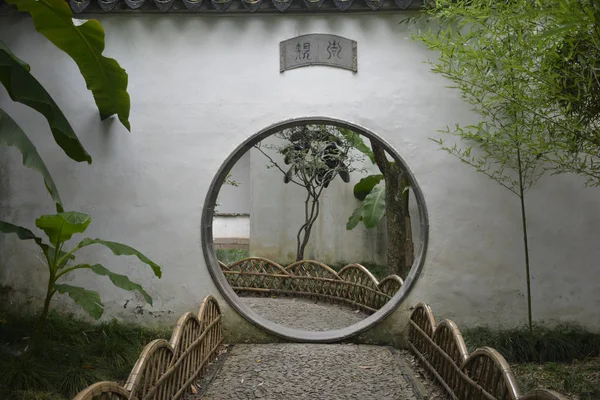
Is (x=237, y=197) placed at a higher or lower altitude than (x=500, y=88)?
lower

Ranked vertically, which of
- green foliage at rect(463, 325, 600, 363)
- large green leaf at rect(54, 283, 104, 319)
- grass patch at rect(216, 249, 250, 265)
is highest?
large green leaf at rect(54, 283, 104, 319)

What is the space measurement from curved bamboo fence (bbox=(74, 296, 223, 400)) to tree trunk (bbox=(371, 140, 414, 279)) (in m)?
2.82

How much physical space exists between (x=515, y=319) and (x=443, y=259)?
78 centimetres

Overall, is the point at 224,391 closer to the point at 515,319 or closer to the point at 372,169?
the point at 515,319

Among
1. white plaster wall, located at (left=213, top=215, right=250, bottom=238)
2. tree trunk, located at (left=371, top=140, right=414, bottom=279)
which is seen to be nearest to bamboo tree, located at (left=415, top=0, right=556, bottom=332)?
tree trunk, located at (left=371, top=140, right=414, bottom=279)

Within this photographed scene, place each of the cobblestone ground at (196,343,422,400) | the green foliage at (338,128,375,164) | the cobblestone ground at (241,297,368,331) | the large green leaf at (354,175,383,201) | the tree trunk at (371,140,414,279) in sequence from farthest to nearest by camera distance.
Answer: the large green leaf at (354,175,383,201) < the green foliage at (338,128,375,164) < the tree trunk at (371,140,414,279) < the cobblestone ground at (241,297,368,331) < the cobblestone ground at (196,343,422,400)

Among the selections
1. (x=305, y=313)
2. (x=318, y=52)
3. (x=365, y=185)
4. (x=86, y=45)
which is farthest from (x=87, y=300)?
(x=365, y=185)

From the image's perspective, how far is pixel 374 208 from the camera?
8.12 m

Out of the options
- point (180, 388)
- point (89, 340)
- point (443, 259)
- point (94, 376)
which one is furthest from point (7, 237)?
point (443, 259)

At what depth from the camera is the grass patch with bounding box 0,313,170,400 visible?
334 centimetres

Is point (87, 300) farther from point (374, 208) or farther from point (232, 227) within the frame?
point (232, 227)

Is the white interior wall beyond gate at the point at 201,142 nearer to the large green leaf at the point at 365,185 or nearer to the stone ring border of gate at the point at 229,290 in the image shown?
the stone ring border of gate at the point at 229,290

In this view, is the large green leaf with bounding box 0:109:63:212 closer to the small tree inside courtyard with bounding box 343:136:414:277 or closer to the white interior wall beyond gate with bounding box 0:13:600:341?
the white interior wall beyond gate with bounding box 0:13:600:341

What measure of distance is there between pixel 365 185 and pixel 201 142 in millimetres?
5417
